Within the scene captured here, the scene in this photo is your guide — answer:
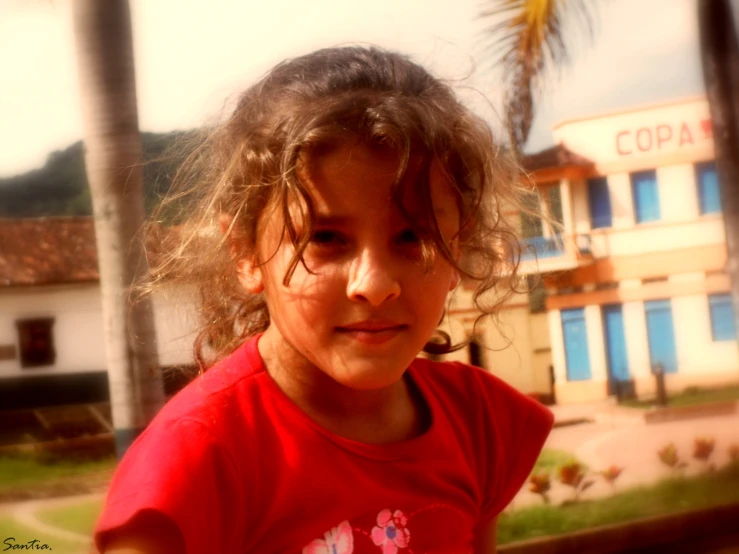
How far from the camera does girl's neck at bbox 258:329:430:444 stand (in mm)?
1280

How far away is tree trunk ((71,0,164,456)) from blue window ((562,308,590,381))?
160 cm

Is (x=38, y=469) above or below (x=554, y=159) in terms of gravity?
below

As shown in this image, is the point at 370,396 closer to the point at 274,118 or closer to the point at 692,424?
the point at 274,118

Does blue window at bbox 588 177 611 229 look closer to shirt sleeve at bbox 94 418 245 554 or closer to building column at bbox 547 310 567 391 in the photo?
building column at bbox 547 310 567 391

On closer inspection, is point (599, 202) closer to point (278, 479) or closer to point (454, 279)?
point (454, 279)

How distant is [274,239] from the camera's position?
121 cm

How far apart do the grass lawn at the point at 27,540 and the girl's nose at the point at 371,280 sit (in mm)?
1481

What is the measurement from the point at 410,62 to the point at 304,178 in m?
0.31

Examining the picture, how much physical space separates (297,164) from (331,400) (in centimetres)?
37

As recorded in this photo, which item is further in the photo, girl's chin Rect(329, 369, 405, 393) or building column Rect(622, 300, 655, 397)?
building column Rect(622, 300, 655, 397)

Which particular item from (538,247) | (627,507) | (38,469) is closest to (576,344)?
(627,507)

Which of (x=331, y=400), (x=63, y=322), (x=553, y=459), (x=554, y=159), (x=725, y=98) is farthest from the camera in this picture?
(x=725, y=98)

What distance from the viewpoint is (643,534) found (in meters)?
3.64

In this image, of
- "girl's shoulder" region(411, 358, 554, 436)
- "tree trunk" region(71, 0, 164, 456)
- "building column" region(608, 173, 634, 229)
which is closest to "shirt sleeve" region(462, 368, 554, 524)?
"girl's shoulder" region(411, 358, 554, 436)
